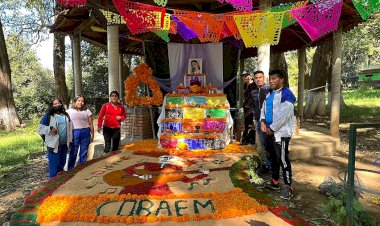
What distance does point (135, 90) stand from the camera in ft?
27.9

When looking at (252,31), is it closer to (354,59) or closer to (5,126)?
(5,126)

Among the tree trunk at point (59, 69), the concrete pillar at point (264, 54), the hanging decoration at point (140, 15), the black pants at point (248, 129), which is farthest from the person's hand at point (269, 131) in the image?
the tree trunk at point (59, 69)

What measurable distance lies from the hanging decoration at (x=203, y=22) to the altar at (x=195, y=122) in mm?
1957

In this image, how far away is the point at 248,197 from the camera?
4090 millimetres

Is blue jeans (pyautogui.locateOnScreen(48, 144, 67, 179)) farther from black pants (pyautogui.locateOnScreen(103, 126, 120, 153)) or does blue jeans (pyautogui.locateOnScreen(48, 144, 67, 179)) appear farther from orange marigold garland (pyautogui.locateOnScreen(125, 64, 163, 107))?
orange marigold garland (pyautogui.locateOnScreen(125, 64, 163, 107))

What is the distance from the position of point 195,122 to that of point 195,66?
3660mm

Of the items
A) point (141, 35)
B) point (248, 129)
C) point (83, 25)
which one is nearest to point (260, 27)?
point (248, 129)

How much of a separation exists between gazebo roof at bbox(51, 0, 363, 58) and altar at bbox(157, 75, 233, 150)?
2.60m

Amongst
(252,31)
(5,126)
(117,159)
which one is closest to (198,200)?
(117,159)

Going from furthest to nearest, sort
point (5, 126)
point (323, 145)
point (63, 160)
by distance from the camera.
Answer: point (5, 126) < point (323, 145) < point (63, 160)

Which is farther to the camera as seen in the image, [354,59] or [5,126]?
[354,59]

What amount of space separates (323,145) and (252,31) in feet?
10.9

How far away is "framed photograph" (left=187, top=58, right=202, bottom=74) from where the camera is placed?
429 inches

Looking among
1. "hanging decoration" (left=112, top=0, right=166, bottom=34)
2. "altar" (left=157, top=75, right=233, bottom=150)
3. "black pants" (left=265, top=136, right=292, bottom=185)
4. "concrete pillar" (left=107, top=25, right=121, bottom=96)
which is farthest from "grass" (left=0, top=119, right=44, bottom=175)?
"black pants" (left=265, top=136, right=292, bottom=185)
